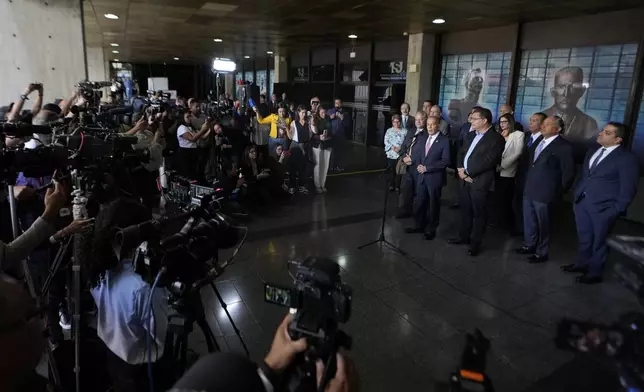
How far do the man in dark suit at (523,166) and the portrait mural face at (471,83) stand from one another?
312 cm

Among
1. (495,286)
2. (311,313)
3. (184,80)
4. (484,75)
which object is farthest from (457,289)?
(184,80)

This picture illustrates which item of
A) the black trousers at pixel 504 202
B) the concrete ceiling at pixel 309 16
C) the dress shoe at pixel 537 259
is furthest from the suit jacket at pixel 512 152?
the concrete ceiling at pixel 309 16

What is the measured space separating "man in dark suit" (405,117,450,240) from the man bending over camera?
12.7 ft

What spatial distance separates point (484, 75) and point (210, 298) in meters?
7.33

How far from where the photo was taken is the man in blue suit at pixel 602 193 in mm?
3857

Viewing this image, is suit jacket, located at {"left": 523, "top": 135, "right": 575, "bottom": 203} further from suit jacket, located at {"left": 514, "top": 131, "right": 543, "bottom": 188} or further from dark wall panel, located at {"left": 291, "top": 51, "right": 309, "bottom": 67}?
dark wall panel, located at {"left": 291, "top": 51, "right": 309, "bottom": 67}

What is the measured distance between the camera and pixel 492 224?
5.86 metres

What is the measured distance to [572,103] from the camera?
698 centimetres

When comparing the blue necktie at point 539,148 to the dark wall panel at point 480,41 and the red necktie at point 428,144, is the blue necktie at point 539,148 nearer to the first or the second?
the red necktie at point 428,144

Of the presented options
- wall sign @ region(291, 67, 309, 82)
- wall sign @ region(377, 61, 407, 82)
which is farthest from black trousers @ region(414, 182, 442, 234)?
wall sign @ region(291, 67, 309, 82)

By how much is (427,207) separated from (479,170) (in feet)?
3.26

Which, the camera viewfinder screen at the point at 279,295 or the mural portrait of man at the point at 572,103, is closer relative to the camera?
the camera viewfinder screen at the point at 279,295

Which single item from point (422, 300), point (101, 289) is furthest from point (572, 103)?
point (101, 289)

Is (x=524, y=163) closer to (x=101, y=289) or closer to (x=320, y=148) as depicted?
(x=320, y=148)
